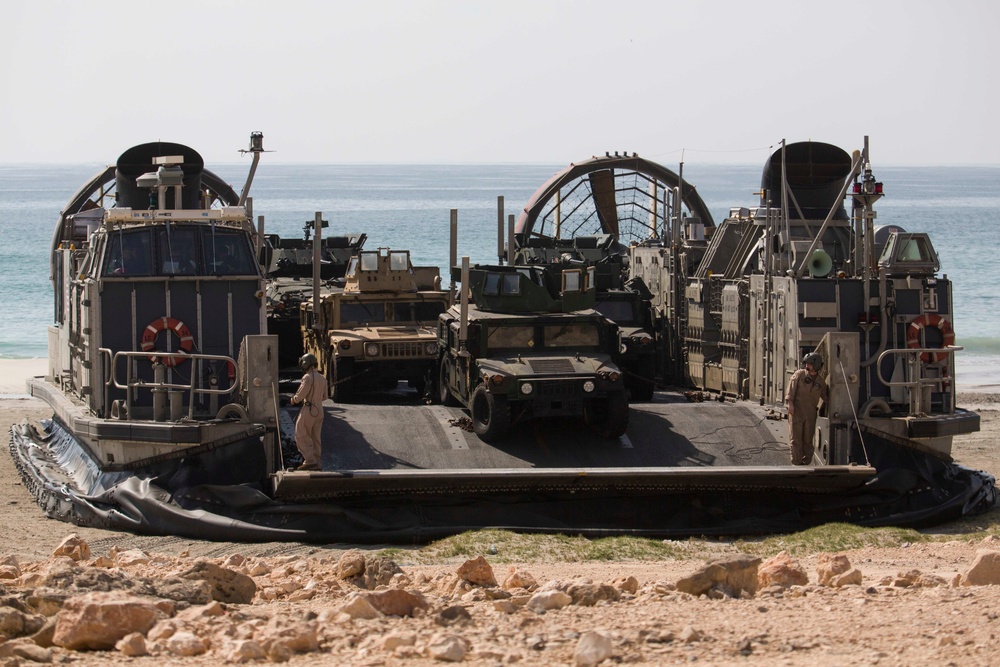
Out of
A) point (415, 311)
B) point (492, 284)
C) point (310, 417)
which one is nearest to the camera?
point (310, 417)

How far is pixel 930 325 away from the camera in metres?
13.3

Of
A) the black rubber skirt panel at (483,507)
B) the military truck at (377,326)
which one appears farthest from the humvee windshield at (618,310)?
the black rubber skirt panel at (483,507)

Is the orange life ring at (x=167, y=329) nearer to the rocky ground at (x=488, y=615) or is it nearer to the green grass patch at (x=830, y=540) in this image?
the rocky ground at (x=488, y=615)

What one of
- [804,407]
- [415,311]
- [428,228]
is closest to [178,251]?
[415,311]

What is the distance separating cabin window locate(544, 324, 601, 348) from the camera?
13133 mm

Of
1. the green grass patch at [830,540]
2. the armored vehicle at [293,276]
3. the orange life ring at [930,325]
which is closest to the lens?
the green grass patch at [830,540]

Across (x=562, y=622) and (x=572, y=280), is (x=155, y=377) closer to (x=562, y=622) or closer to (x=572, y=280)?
(x=572, y=280)

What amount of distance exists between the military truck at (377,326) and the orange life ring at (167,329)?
2948mm

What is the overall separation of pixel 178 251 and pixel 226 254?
410 mm

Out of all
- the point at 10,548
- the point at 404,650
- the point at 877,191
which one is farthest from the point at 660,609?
the point at 877,191

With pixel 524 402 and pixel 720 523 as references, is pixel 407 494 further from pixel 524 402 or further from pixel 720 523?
pixel 720 523

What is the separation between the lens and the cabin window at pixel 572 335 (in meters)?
13.1

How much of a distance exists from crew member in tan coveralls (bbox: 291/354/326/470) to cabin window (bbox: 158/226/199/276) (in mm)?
1990

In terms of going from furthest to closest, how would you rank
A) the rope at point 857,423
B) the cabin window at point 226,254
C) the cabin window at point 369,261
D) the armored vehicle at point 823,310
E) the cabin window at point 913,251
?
the cabin window at point 369,261 → the cabin window at point 913,251 → the cabin window at point 226,254 → the armored vehicle at point 823,310 → the rope at point 857,423
